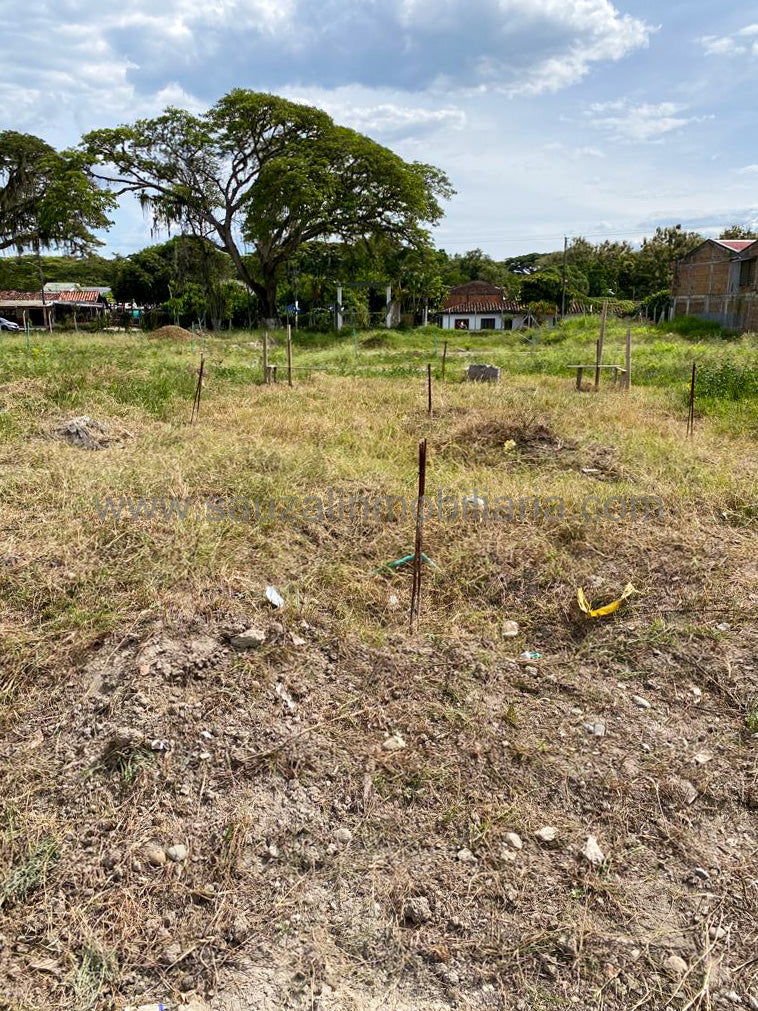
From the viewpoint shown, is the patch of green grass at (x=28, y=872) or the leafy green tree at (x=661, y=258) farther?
the leafy green tree at (x=661, y=258)

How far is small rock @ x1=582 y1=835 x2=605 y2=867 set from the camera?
8.29ft

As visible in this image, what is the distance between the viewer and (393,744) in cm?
306

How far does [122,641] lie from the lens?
340 centimetres

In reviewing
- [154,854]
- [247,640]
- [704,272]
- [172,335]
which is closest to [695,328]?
[704,272]

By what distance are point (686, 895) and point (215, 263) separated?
37538 mm

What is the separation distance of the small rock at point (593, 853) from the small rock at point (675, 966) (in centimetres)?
38

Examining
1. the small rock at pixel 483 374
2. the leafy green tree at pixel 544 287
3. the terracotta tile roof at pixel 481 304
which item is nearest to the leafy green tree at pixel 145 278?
the terracotta tile roof at pixel 481 304

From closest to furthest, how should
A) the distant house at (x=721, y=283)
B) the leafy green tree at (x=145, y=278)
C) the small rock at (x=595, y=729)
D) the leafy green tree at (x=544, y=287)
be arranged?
1. the small rock at (x=595, y=729)
2. the distant house at (x=721, y=283)
3. the leafy green tree at (x=145, y=278)
4. the leafy green tree at (x=544, y=287)

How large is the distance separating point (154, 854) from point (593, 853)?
1686 millimetres

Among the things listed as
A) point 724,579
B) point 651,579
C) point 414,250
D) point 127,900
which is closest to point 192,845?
point 127,900

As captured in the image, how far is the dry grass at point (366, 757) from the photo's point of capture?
7.27 ft

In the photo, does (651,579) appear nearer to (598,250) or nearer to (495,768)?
(495,768)

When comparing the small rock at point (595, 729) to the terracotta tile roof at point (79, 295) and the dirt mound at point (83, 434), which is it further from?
the terracotta tile roof at point (79, 295)

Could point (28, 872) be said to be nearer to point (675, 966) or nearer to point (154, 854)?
point (154, 854)
